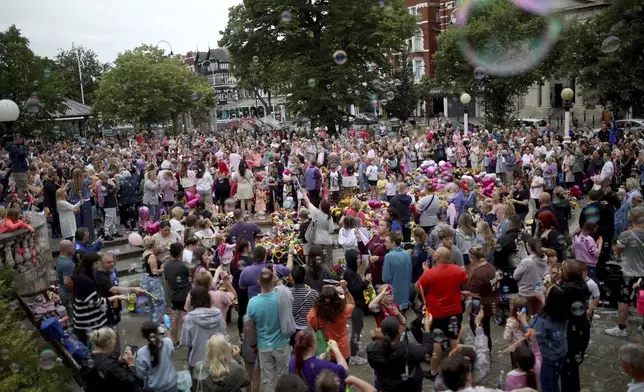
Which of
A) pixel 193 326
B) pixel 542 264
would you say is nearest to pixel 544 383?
pixel 542 264

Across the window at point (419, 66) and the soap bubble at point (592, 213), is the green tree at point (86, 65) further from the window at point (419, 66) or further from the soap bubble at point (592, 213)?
the soap bubble at point (592, 213)

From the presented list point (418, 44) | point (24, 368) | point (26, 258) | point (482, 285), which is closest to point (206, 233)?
point (26, 258)

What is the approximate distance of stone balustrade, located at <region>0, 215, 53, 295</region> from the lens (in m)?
8.95

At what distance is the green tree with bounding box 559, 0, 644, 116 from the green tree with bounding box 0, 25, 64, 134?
2851 cm

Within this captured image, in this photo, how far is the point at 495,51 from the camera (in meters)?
37.9

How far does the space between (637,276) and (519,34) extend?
32.3 m

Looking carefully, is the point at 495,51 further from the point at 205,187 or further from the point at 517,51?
the point at 205,187

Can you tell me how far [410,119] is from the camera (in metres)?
51.4

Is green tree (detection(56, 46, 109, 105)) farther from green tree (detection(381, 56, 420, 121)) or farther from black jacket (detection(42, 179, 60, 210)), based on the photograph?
black jacket (detection(42, 179, 60, 210))

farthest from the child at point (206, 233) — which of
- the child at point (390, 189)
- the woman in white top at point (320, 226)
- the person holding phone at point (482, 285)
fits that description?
the child at point (390, 189)

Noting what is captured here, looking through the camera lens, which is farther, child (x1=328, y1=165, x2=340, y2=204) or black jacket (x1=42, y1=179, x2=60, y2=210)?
child (x1=328, y1=165, x2=340, y2=204)

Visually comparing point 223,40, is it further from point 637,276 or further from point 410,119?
point 637,276

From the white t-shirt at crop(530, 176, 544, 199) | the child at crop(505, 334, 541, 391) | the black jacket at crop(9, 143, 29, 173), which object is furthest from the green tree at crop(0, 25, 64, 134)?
the child at crop(505, 334, 541, 391)

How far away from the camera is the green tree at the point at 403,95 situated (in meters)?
48.2
